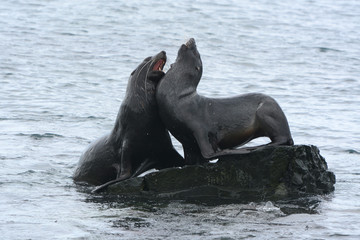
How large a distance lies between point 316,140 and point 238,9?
1858 cm

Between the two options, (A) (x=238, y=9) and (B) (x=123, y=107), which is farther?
(A) (x=238, y=9)

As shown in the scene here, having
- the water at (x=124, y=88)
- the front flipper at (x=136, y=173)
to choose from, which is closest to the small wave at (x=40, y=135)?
the water at (x=124, y=88)

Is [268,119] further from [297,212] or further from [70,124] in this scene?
[70,124]

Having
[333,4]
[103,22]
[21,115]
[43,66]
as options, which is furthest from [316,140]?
[333,4]

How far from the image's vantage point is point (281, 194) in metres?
8.48

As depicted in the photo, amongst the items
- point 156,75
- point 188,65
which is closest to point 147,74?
point 156,75

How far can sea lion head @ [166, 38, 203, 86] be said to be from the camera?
344 inches

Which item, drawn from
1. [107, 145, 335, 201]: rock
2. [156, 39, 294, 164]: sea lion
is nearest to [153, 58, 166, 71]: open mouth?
[156, 39, 294, 164]: sea lion

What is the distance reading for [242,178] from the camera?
8523 mm

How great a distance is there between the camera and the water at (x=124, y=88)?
7.64 meters

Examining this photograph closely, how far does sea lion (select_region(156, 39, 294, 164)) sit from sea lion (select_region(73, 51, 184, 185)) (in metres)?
0.19

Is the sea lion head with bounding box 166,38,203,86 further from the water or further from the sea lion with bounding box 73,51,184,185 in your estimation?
the water

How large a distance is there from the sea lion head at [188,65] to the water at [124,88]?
52.9 inches

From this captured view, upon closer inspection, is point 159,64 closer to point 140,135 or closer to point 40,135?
point 140,135
